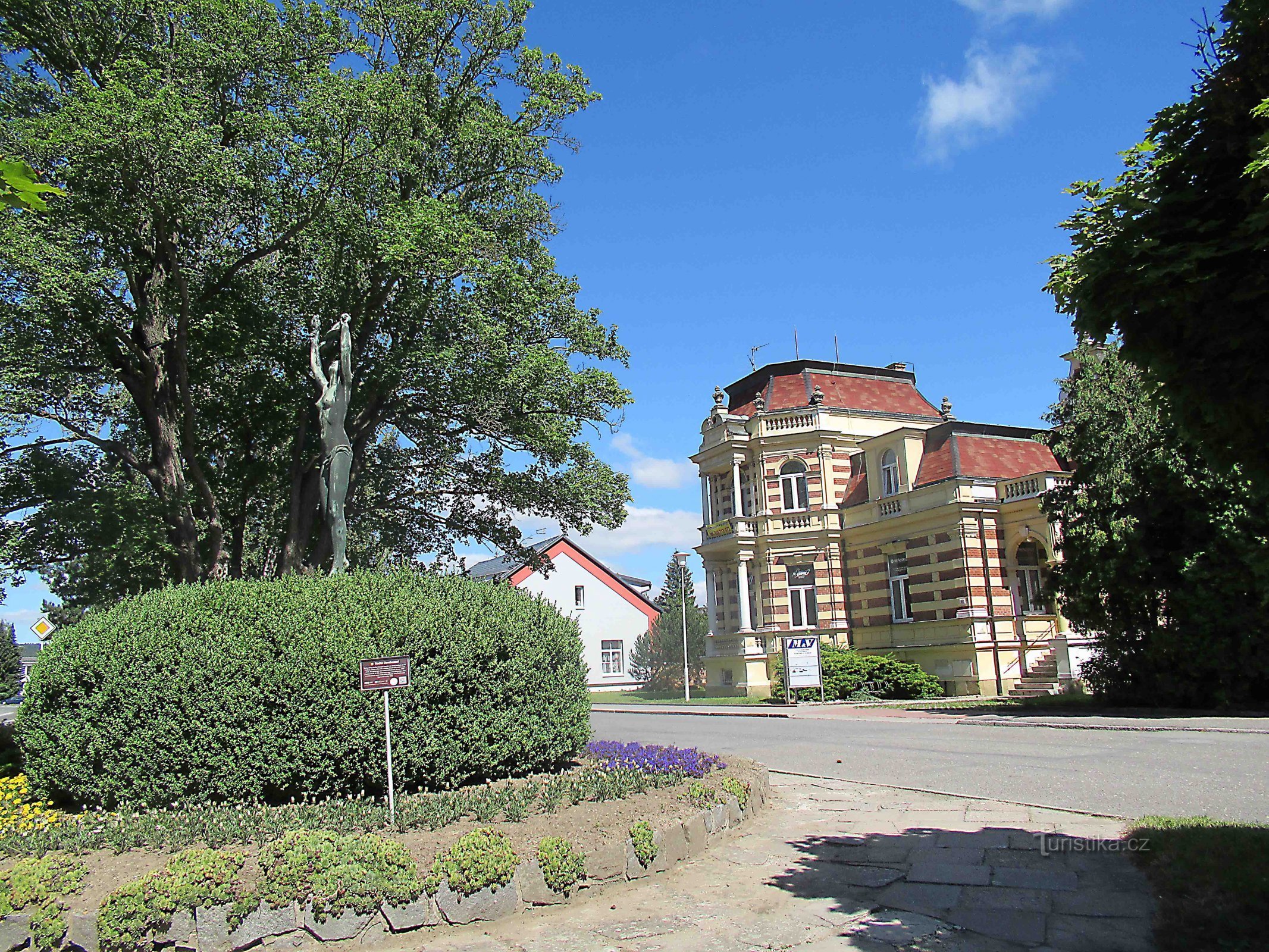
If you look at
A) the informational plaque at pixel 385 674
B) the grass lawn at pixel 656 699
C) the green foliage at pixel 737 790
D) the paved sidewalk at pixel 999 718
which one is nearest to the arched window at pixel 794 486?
the grass lawn at pixel 656 699

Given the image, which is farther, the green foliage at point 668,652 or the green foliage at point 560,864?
the green foliage at point 668,652

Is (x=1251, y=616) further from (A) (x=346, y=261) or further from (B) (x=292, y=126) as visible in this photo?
(B) (x=292, y=126)

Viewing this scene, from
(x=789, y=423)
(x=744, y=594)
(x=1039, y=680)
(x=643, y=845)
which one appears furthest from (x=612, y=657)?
(x=643, y=845)

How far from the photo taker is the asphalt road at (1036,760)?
918 centimetres

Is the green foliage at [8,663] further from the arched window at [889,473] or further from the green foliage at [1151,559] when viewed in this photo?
the green foliage at [1151,559]

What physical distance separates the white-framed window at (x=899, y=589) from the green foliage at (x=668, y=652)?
789 inches

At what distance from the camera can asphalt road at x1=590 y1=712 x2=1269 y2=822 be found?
9180 mm

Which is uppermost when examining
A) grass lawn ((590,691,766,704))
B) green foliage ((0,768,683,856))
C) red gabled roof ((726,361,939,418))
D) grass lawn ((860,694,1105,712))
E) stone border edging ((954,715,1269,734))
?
red gabled roof ((726,361,939,418))

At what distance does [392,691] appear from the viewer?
8.94 metres

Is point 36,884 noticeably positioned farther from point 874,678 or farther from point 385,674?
point 874,678

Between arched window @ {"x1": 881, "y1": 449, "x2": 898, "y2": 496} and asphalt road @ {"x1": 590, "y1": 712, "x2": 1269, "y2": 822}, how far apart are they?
13170 mm

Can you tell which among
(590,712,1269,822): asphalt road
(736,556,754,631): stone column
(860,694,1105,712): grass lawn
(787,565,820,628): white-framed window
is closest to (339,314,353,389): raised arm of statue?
(590,712,1269,822): asphalt road

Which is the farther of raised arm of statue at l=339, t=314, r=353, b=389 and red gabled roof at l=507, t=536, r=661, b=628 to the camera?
red gabled roof at l=507, t=536, r=661, b=628

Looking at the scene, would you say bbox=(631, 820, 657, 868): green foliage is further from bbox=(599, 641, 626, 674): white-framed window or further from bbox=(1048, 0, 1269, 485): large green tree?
bbox=(599, 641, 626, 674): white-framed window
